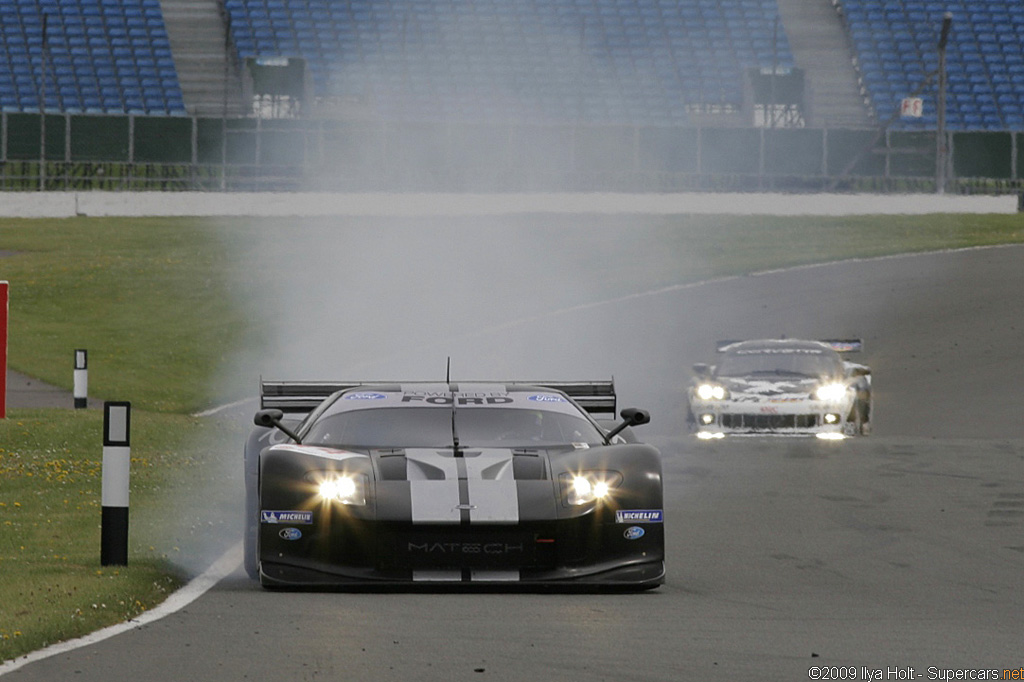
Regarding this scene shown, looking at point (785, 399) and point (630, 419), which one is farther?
point (785, 399)

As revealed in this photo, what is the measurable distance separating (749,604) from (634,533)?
0.74 meters

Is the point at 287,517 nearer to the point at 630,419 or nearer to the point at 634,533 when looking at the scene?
the point at 634,533

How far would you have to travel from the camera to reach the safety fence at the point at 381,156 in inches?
1751

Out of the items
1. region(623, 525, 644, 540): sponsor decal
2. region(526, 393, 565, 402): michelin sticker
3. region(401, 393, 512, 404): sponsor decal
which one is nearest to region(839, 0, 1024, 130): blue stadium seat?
region(526, 393, 565, 402): michelin sticker

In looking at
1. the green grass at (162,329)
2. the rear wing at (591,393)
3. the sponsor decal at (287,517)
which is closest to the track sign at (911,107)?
the green grass at (162,329)

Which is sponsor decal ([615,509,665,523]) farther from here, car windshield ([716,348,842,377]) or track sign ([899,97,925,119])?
track sign ([899,97,925,119])

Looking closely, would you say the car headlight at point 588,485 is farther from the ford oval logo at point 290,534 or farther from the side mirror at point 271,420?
the side mirror at point 271,420

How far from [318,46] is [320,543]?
145 ft

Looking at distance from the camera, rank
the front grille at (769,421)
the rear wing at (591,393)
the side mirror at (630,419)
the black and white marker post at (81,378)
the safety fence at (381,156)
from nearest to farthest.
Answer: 1. the side mirror at (630,419)
2. the rear wing at (591,393)
3. the front grille at (769,421)
4. the black and white marker post at (81,378)
5. the safety fence at (381,156)

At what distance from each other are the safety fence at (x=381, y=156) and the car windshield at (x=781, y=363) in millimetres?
25953

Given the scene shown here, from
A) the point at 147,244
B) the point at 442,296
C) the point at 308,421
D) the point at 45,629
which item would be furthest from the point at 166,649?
the point at 147,244

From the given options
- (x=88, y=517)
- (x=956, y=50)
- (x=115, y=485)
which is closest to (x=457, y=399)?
(x=115, y=485)

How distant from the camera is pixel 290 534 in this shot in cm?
852

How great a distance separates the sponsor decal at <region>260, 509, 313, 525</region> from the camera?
8.52 meters
